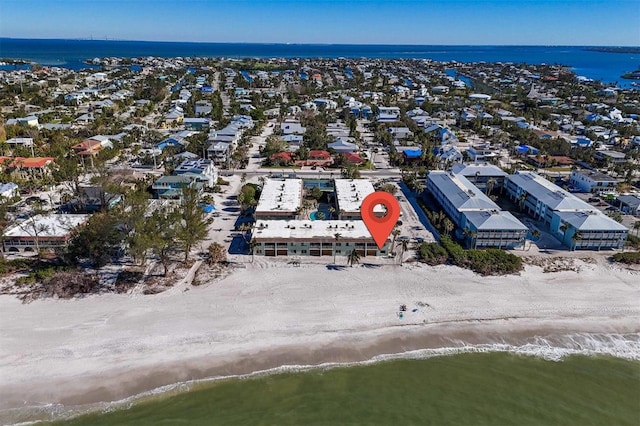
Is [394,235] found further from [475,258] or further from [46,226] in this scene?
[46,226]

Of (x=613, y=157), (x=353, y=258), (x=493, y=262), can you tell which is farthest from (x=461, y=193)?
(x=613, y=157)

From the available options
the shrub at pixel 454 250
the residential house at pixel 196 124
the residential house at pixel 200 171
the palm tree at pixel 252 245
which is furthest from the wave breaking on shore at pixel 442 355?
the residential house at pixel 196 124

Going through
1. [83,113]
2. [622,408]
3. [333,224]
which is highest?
[83,113]

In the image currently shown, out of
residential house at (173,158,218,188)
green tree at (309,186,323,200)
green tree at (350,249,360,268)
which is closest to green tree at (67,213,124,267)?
residential house at (173,158,218,188)

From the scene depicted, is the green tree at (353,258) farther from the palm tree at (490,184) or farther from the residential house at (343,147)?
the residential house at (343,147)

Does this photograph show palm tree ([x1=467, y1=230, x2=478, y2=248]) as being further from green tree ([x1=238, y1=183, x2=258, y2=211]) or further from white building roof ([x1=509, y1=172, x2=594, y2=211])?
green tree ([x1=238, y1=183, x2=258, y2=211])

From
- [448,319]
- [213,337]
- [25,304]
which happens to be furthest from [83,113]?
[448,319]

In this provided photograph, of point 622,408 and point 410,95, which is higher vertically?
point 410,95

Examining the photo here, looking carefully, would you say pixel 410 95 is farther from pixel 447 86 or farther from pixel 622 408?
pixel 622 408
